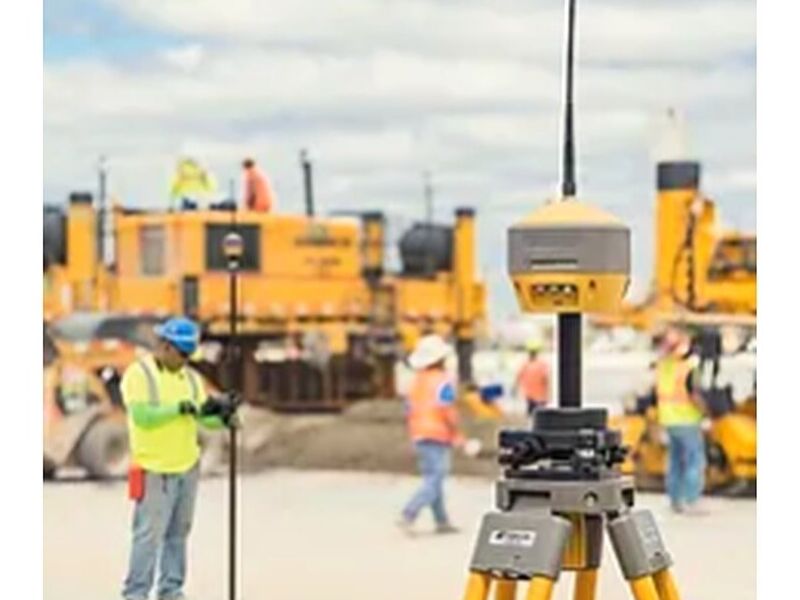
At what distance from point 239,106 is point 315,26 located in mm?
366

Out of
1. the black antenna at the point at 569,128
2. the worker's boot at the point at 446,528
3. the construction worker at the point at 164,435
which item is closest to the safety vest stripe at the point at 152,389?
the construction worker at the point at 164,435

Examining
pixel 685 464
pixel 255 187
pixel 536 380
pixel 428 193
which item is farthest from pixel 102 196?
pixel 685 464

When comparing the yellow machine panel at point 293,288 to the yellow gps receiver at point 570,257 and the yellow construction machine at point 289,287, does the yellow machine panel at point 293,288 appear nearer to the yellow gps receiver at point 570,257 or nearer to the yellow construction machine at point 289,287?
the yellow construction machine at point 289,287

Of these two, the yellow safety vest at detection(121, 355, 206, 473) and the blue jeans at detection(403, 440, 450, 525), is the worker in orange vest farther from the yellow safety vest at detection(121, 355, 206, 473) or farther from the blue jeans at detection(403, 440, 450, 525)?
the yellow safety vest at detection(121, 355, 206, 473)

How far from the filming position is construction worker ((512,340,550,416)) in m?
5.92

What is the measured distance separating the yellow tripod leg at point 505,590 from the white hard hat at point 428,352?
3490 mm

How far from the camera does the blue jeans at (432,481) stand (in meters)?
5.39

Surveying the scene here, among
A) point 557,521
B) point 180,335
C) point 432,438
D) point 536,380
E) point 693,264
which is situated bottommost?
point 432,438

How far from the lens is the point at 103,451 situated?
6.16 metres

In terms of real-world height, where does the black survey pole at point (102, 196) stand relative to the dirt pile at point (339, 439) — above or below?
above

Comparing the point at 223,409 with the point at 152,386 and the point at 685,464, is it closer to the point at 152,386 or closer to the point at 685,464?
the point at 152,386

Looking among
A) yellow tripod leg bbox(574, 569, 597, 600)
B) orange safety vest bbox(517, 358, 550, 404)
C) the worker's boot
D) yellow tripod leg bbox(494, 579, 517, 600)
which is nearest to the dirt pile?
orange safety vest bbox(517, 358, 550, 404)
